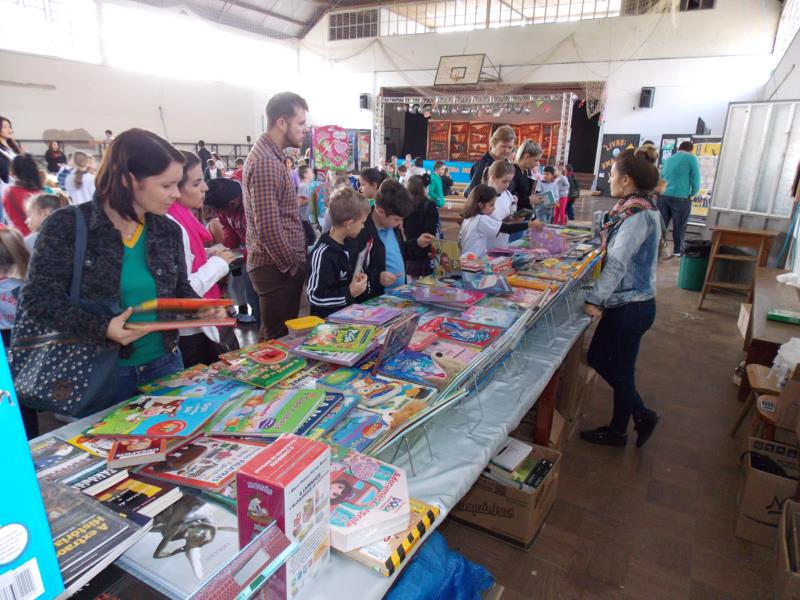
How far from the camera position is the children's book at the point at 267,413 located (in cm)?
121

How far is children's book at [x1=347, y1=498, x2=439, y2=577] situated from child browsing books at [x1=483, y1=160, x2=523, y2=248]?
8.99 feet

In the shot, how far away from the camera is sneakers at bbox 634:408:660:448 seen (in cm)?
274

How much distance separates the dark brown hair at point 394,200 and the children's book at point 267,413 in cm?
148

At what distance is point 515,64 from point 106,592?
636 inches

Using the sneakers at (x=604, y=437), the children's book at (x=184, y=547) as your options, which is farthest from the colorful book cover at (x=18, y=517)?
the sneakers at (x=604, y=437)

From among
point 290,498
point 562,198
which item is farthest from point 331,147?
point 290,498

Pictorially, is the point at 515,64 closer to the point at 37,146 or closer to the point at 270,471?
the point at 37,146

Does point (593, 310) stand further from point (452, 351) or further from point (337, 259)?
point (337, 259)

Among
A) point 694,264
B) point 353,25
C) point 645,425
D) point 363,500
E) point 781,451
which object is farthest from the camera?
point 353,25

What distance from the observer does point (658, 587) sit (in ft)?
6.21

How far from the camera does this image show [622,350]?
2561 mm

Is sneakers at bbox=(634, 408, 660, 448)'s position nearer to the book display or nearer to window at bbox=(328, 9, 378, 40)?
the book display

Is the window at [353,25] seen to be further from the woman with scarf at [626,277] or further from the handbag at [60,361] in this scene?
the handbag at [60,361]

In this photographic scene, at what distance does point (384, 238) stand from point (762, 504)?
2.19 meters
